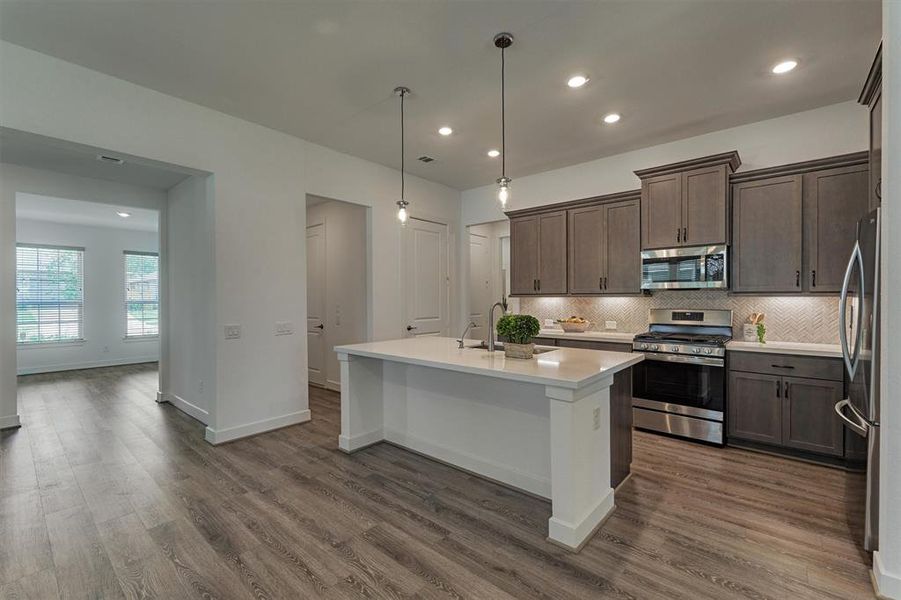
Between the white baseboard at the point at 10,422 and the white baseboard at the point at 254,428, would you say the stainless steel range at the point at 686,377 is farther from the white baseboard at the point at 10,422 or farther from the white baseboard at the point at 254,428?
Answer: the white baseboard at the point at 10,422

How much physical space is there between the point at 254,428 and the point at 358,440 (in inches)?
46.4

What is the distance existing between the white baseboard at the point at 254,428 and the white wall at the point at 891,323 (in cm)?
433

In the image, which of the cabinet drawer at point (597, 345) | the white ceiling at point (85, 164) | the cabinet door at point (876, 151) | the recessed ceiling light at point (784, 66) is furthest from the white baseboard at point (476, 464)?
the recessed ceiling light at point (784, 66)

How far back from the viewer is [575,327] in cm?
495

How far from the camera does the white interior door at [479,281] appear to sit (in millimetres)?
6697

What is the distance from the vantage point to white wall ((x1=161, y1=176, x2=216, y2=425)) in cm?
381

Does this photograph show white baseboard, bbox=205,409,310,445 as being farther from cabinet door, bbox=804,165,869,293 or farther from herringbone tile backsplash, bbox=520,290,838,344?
cabinet door, bbox=804,165,869,293

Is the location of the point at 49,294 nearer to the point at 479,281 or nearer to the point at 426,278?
the point at 426,278

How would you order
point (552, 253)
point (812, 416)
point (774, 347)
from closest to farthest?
point (812, 416) → point (774, 347) → point (552, 253)

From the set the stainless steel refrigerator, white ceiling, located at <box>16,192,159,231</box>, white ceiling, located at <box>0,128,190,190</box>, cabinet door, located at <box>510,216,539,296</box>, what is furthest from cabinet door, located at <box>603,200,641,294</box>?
white ceiling, located at <box>16,192,159,231</box>

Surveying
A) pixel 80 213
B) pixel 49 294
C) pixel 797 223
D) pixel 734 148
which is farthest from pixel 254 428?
pixel 49 294

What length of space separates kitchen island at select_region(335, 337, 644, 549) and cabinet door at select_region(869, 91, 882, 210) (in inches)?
58.5

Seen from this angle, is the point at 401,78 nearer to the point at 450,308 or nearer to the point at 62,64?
the point at 62,64

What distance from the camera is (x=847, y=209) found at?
3.30 meters
